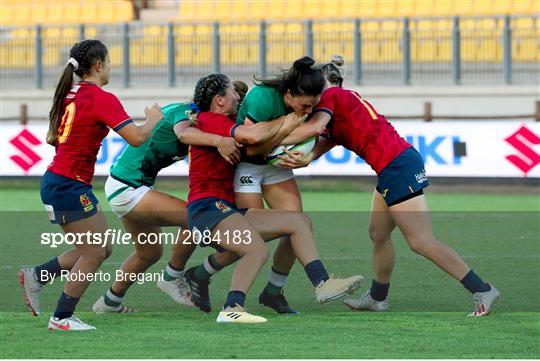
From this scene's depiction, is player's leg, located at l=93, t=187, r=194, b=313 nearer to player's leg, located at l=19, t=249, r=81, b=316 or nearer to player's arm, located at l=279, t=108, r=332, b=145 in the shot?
player's leg, located at l=19, t=249, r=81, b=316

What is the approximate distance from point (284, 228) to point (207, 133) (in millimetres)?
832

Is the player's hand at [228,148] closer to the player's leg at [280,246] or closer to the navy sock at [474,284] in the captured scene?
the player's leg at [280,246]

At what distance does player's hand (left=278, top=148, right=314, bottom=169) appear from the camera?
855cm

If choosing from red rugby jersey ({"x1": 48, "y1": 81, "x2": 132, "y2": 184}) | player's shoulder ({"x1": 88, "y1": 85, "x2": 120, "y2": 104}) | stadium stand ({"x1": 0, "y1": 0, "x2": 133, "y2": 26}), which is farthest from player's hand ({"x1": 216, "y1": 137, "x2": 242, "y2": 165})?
stadium stand ({"x1": 0, "y1": 0, "x2": 133, "y2": 26})

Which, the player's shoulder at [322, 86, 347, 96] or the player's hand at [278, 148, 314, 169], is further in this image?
the player's shoulder at [322, 86, 347, 96]

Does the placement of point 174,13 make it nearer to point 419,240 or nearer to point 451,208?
point 451,208

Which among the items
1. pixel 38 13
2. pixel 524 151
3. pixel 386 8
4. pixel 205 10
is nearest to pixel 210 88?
pixel 524 151

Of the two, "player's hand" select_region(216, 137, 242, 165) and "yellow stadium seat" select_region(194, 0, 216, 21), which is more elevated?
"yellow stadium seat" select_region(194, 0, 216, 21)

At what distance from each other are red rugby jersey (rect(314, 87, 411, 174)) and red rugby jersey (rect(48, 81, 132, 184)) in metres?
1.49

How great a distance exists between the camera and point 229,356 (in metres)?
7.20

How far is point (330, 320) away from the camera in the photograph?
8609 mm

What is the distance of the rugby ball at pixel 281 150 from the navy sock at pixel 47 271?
165cm

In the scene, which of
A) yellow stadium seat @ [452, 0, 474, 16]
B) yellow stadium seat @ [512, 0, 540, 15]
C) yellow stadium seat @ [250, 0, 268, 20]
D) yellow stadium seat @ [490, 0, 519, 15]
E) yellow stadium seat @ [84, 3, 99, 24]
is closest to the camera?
yellow stadium seat @ [512, 0, 540, 15]

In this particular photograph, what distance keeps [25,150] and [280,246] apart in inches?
543
